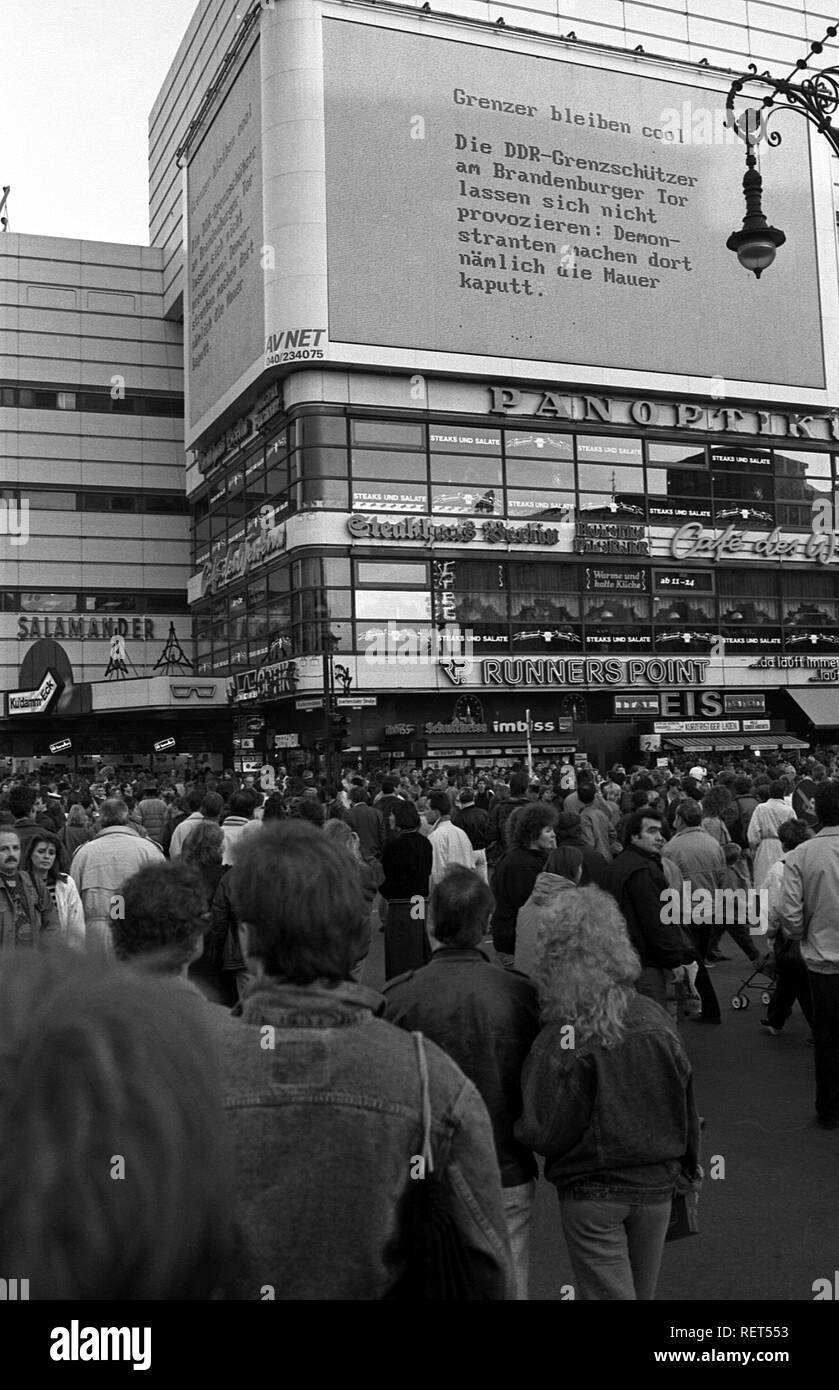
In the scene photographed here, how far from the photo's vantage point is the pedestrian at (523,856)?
730 cm

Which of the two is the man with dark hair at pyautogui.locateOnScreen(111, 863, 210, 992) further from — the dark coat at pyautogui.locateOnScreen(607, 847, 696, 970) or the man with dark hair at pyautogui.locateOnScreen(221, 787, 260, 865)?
the man with dark hair at pyautogui.locateOnScreen(221, 787, 260, 865)

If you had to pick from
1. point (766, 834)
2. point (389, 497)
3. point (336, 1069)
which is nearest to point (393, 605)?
point (389, 497)

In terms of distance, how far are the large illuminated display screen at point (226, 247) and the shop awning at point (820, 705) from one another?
87.7ft

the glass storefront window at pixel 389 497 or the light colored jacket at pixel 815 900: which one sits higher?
the glass storefront window at pixel 389 497

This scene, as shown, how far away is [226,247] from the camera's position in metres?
49.0

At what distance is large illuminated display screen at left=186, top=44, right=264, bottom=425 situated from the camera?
1779 inches

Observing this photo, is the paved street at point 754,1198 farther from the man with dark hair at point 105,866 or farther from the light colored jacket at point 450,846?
the man with dark hair at point 105,866

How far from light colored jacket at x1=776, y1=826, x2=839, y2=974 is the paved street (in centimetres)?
108

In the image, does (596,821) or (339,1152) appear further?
(596,821)

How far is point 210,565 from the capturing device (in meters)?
54.2

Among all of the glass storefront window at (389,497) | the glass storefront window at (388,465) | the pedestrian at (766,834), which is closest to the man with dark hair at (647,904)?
the pedestrian at (766,834)

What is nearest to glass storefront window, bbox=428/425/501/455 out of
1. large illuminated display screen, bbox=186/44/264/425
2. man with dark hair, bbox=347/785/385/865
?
large illuminated display screen, bbox=186/44/264/425

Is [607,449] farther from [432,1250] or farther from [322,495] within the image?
[432,1250]

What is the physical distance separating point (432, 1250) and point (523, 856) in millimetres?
5304
